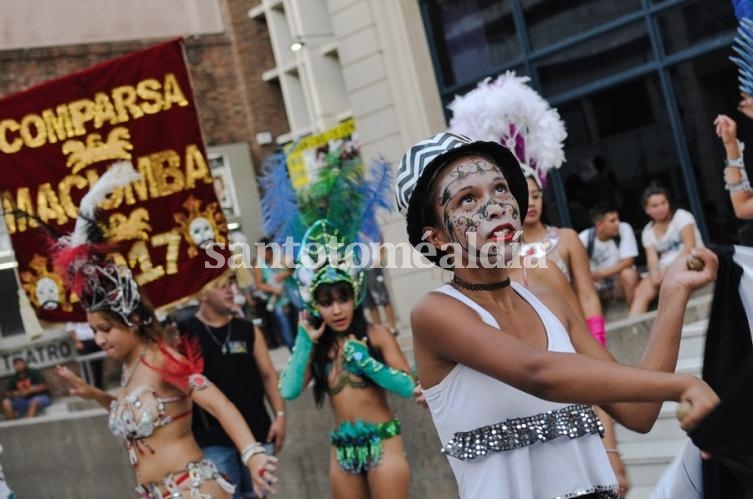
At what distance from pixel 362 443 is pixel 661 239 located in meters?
4.41

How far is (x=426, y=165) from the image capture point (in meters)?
3.64

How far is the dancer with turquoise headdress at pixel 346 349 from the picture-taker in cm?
672

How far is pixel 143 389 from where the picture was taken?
21.2 feet

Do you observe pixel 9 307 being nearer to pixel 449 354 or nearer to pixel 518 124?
pixel 518 124

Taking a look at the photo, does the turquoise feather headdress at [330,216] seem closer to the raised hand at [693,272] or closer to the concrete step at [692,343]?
the concrete step at [692,343]

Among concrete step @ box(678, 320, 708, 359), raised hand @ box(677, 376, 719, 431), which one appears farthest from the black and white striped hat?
concrete step @ box(678, 320, 708, 359)

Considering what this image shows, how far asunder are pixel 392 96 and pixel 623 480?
9567mm

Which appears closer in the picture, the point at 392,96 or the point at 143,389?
the point at 143,389

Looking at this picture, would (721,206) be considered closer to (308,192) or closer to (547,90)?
(547,90)

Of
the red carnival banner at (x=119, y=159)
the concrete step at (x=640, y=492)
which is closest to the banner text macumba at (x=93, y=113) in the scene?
the red carnival banner at (x=119, y=159)

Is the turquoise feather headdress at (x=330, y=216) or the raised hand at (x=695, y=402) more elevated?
the turquoise feather headdress at (x=330, y=216)

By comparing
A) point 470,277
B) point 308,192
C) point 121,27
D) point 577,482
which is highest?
point 121,27

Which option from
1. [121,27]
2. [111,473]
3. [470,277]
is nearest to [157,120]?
[121,27]

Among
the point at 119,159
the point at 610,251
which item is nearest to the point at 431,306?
the point at 119,159
